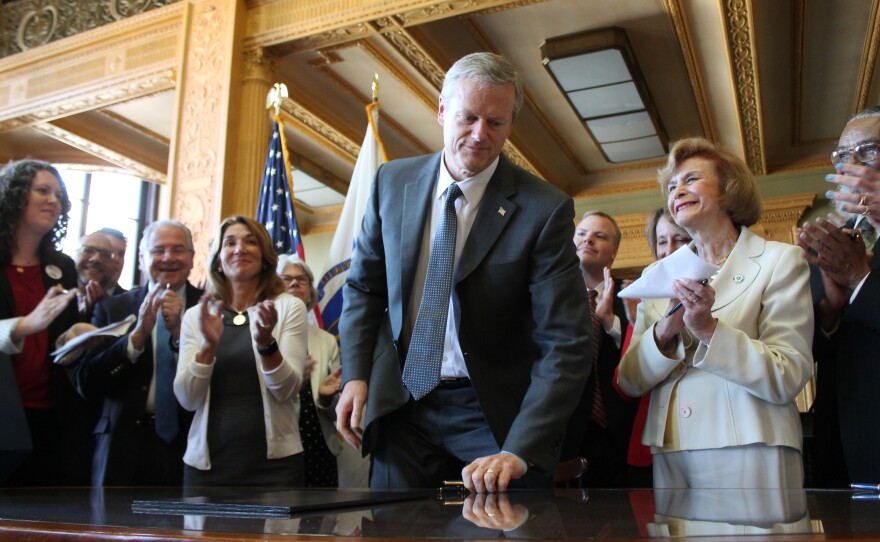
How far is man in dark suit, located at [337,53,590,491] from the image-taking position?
148 cm

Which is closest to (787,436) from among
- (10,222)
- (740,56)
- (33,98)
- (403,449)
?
(403,449)

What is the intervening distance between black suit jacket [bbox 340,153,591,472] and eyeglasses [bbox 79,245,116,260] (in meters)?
1.88

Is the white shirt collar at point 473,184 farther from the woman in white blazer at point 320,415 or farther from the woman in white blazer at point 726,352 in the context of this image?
the woman in white blazer at point 320,415

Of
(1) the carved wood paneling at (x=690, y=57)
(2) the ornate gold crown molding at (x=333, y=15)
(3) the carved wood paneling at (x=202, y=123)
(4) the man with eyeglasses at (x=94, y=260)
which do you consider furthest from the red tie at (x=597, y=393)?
(1) the carved wood paneling at (x=690, y=57)

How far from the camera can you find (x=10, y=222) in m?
2.57

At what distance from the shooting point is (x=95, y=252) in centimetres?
315

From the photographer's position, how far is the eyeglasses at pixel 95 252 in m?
3.14

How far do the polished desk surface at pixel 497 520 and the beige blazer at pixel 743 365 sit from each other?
68cm

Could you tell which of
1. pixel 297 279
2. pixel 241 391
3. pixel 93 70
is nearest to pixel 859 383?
pixel 241 391

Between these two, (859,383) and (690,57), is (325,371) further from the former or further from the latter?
(690,57)

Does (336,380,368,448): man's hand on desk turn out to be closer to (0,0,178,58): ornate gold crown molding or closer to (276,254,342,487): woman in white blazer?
(276,254,342,487): woman in white blazer

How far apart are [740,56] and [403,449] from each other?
20.0ft

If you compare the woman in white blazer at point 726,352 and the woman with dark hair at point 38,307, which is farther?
the woman with dark hair at point 38,307

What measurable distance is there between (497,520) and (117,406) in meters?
2.07
